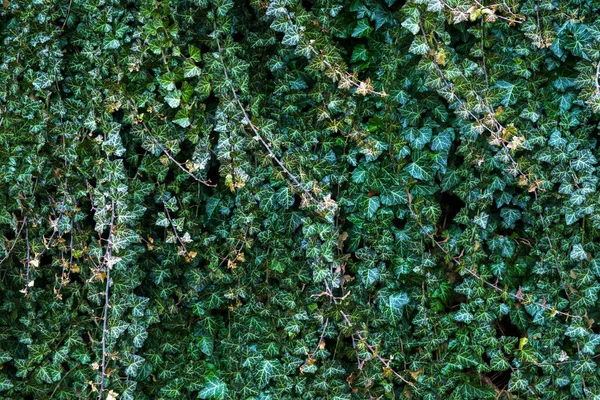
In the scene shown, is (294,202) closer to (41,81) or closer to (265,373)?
(265,373)

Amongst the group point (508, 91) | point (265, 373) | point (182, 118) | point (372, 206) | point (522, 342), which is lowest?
point (522, 342)

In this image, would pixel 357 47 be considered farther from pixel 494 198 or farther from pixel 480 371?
pixel 480 371

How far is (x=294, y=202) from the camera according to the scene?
2322 millimetres

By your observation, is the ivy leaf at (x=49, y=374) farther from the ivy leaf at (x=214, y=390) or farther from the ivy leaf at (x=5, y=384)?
the ivy leaf at (x=214, y=390)

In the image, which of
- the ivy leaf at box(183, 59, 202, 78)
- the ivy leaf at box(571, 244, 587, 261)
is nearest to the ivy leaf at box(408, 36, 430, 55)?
the ivy leaf at box(183, 59, 202, 78)

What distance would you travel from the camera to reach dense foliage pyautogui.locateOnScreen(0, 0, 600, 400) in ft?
7.13

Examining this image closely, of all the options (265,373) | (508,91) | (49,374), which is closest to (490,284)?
(508,91)

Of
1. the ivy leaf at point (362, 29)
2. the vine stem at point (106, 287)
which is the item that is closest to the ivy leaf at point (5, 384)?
the vine stem at point (106, 287)

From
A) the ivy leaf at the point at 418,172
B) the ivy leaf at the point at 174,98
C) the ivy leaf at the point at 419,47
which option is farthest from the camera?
the ivy leaf at the point at 418,172

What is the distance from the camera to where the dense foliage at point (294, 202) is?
2172 mm

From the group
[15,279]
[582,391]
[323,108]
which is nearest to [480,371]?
[582,391]

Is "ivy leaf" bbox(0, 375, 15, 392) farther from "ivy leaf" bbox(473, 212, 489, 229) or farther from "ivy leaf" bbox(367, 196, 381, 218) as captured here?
"ivy leaf" bbox(473, 212, 489, 229)

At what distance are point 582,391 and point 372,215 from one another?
917 millimetres

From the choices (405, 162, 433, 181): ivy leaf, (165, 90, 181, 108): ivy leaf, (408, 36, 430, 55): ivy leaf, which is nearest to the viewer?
(408, 36, 430, 55): ivy leaf
